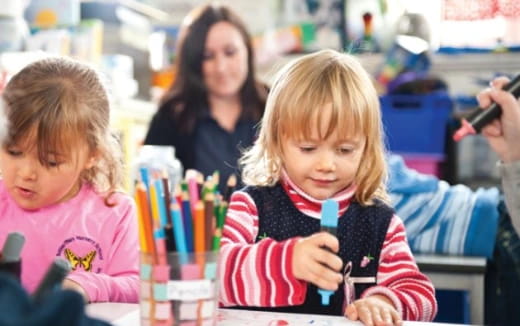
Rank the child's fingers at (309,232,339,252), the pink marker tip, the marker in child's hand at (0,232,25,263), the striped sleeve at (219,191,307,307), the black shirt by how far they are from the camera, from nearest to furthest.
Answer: the marker in child's hand at (0,232,25,263)
the child's fingers at (309,232,339,252)
the striped sleeve at (219,191,307,307)
the pink marker tip
the black shirt

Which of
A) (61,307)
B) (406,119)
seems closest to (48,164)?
(61,307)

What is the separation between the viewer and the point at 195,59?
97.3 inches

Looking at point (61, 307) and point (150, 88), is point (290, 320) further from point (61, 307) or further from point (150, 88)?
point (150, 88)

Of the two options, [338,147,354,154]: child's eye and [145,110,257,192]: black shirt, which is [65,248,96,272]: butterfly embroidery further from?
[145,110,257,192]: black shirt

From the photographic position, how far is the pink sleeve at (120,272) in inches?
35.9

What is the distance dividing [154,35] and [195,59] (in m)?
1.35

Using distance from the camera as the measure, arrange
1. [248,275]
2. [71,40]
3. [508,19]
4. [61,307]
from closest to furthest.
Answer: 1. [61,307]
2. [248,275]
3. [71,40]
4. [508,19]

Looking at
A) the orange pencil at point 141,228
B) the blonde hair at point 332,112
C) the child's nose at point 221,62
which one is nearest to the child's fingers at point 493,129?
the blonde hair at point 332,112

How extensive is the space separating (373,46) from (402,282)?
2.56 m

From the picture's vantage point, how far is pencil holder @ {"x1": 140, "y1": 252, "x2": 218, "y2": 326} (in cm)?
68

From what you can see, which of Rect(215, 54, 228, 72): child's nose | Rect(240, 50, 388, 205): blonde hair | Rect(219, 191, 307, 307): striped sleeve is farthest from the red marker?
Rect(215, 54, 228, 72): child's nose

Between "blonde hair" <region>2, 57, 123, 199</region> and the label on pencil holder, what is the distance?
1.35 ft

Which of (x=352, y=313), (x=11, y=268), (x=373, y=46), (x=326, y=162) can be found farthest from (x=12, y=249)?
(x=373, y=46)

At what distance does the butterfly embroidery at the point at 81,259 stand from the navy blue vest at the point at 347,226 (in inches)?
9.3
